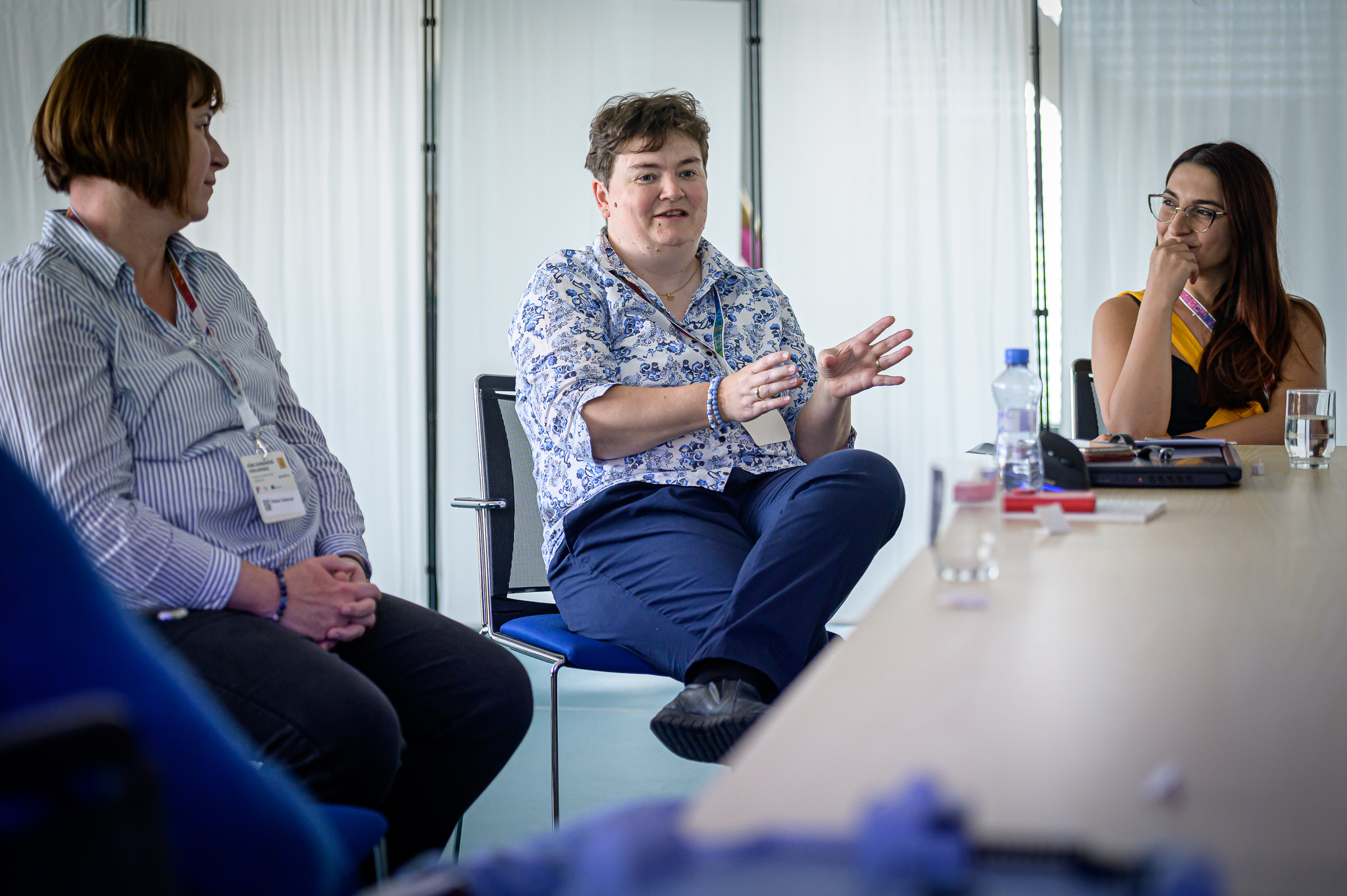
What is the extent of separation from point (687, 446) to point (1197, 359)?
129 centimetres

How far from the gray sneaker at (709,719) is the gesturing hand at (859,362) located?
66 cm

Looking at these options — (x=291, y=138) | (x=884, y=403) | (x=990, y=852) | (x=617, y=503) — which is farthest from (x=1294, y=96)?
(x=990, y=852)

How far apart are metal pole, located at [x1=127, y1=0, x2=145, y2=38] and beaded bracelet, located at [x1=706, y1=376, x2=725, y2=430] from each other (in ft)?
11.3

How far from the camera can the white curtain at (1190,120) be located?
4105 millimetres

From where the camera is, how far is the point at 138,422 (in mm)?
1450

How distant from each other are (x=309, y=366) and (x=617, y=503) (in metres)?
2.70

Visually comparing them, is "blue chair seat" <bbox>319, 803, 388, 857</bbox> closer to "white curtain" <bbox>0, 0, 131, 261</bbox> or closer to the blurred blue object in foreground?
the blurred blue object in foreground

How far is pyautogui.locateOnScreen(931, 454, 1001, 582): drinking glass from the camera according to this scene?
3.14 ft

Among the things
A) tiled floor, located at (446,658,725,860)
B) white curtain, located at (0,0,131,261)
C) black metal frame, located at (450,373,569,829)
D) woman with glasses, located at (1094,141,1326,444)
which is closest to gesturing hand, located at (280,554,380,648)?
black metal frame, located at (450,373,569,829)

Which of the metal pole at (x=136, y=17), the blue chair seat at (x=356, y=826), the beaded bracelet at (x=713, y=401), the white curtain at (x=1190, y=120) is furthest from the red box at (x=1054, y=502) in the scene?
the metal pole at (x=136, y=17)

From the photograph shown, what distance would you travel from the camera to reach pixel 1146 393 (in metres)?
2.40

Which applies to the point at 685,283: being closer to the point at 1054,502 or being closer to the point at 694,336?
the point at 694,336

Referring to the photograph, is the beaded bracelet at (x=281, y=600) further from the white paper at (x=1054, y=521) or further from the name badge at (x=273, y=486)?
the white paper at (x=1054, y=521)

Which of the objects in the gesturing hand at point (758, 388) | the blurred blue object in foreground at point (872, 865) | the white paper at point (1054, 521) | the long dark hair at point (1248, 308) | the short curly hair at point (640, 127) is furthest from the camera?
the long dark hair at point (1248, 308)
